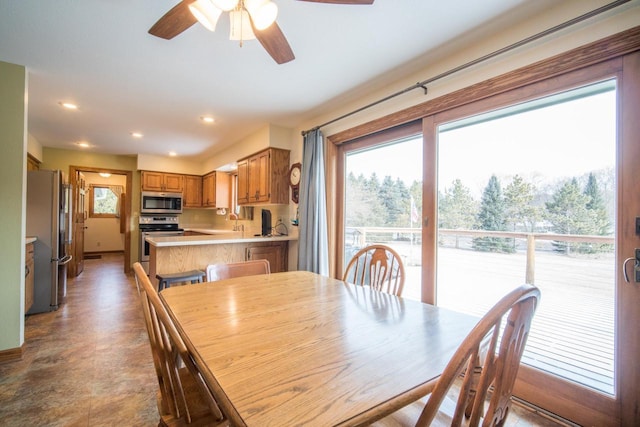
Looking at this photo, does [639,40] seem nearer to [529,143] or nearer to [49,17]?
[529,143]

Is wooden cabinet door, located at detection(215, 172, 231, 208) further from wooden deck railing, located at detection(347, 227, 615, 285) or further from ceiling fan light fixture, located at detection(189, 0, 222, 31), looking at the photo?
ceiling fan light fixture, located at detection(189, 0, 222, 31)

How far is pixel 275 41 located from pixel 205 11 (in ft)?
1.38

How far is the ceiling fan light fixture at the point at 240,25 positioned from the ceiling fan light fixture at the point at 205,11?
4.0 inches

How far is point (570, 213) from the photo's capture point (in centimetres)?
175

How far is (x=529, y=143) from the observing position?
6.41 feet

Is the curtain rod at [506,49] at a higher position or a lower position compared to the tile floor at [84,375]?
higher

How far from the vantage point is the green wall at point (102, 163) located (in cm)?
509

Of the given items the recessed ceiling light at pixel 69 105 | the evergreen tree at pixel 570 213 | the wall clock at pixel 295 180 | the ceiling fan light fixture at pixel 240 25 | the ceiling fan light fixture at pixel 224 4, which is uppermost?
the recessed ceiling light at pixel 69 105

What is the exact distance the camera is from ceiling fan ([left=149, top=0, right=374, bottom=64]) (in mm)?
1291

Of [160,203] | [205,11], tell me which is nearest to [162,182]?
[160,203]

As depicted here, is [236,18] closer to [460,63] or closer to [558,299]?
[460,63]

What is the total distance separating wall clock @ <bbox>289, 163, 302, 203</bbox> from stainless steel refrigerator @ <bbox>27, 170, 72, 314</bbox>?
2794 mm

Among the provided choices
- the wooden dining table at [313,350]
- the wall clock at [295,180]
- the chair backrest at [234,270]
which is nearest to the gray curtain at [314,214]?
the wall clock at [295,180]

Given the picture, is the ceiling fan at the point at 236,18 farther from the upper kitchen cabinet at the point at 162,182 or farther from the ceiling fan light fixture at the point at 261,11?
the upper kitchen cabinet at the point at 162,182
